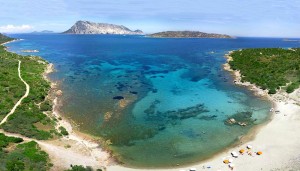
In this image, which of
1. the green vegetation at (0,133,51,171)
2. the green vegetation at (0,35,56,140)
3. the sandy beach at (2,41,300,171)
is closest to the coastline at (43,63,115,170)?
the sandy beach at (2,41,300,171)

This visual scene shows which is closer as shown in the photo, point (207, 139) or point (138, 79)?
point (207, 139)

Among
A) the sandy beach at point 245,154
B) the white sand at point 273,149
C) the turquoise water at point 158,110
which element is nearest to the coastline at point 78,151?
the sandy beach at point 245,154

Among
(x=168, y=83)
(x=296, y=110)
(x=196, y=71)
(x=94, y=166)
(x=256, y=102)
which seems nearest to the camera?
(x=94, y=166)

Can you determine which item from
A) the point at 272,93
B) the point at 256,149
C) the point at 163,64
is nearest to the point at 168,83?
the point at 272,93

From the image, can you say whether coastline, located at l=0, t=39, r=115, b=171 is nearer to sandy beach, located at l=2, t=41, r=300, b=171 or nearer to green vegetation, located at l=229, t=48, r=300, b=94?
sandy beach, located at l=2, t=41, r=300, b=171

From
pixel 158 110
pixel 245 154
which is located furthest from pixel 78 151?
pixel 245 154

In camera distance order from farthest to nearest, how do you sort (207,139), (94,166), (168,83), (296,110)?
(168,83)
(296,110)
(207,139)
(94,166)

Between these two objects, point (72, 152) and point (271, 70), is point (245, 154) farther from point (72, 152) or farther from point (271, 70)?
point (271, 70)

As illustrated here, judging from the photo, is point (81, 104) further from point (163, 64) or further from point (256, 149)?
point (163, 64)
